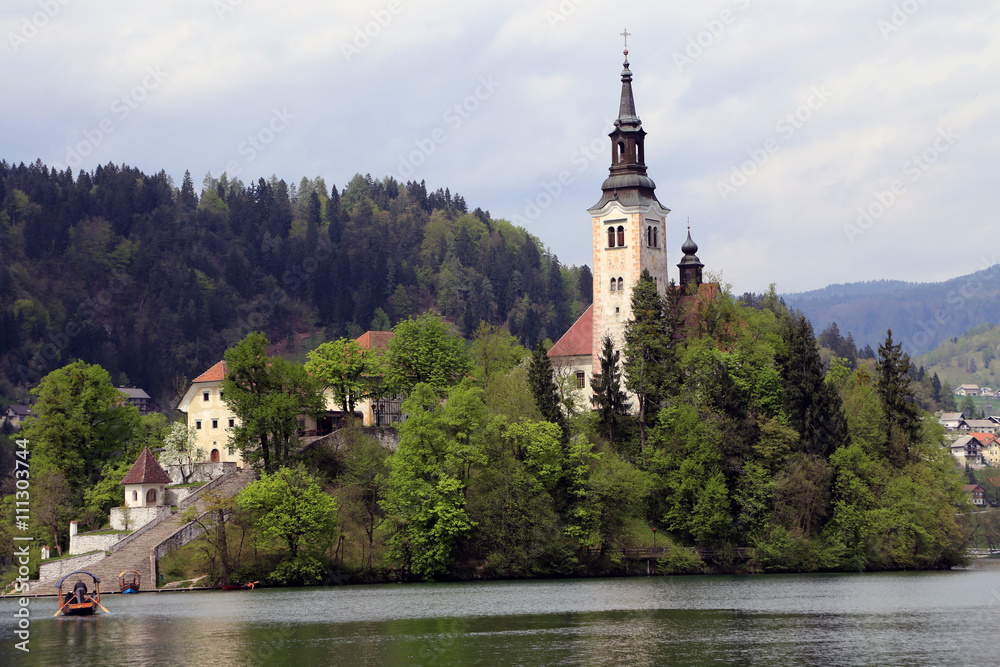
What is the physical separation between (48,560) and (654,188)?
5078 cm

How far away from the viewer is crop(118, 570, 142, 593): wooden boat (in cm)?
7300

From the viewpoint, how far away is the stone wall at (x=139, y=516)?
79.8m

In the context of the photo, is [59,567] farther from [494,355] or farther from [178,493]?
[494,355]

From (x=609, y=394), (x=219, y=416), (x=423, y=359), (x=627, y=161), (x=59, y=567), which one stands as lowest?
(x=59, y=567)

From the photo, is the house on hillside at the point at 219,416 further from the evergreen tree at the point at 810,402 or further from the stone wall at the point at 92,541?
the evergreen tree at the point at 810,402

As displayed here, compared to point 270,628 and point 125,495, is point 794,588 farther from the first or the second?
point 125,495

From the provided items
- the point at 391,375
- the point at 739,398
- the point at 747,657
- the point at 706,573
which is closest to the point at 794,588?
the point at 706,573

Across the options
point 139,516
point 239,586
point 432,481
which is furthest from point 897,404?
point 139,516

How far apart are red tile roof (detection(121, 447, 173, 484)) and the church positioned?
31.0m

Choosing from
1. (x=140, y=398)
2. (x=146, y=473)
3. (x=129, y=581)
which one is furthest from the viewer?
(x=140, y=398)

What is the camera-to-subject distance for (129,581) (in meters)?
73.6

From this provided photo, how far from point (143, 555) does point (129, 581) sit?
232 centimetres

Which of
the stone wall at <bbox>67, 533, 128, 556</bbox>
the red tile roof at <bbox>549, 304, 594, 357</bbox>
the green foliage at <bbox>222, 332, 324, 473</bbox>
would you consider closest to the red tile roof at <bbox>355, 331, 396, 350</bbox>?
the green foliage at <bbox>222, 332, 324, 473</bbox>

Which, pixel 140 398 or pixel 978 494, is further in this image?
pixel 140 398
